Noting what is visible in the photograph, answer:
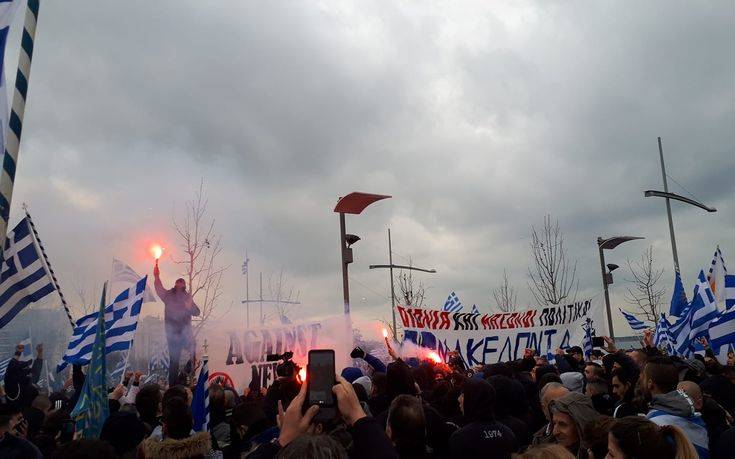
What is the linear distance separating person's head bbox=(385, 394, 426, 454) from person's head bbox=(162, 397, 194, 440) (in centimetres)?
157

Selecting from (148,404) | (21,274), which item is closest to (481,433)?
(148,404)

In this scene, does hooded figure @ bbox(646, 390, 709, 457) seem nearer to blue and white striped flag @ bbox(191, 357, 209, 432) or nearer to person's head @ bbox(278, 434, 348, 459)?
person's head @ bbox(278, 434, 348, 459)

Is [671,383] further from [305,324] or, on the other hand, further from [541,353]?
[541,353]

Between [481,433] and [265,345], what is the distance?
8.81 metres

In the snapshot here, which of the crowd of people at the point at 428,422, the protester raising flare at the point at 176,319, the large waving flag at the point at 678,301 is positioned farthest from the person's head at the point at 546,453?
the large waving flag at the point at 678,301

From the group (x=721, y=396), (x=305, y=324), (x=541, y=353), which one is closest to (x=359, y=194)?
(x=305, y=324)

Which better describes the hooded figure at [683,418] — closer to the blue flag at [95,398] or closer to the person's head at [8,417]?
the blue flag at [95,398]

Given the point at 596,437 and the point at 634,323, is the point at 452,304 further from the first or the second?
the point at 596,437

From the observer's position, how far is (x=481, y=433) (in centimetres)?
476

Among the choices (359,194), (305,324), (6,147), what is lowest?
(305,324)

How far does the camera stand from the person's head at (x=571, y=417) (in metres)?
4.48

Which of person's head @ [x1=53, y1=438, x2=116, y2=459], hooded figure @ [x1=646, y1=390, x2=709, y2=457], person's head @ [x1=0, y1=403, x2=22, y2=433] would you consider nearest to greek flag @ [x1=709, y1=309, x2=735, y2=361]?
hooded figure @ [x1=646, y1=390, x2=709, y2=457]

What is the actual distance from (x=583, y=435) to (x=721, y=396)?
3546 mm

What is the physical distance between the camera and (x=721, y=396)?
6547mm
